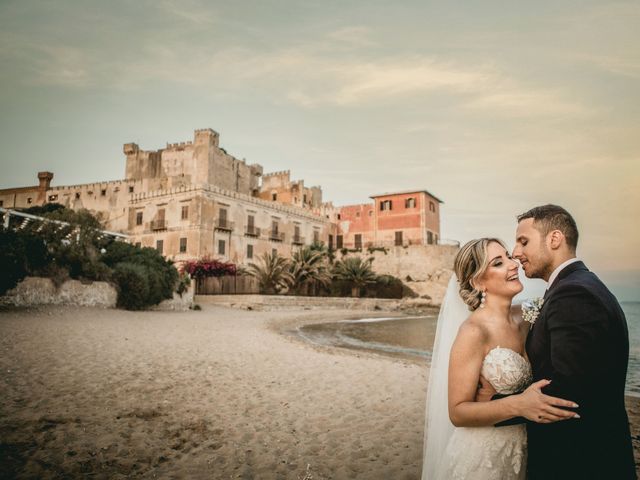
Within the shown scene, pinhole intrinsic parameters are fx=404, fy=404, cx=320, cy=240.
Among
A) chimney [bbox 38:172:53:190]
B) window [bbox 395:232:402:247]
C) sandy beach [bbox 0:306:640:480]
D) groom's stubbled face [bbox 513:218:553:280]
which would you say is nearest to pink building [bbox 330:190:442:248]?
window [bbox 395:232:402:247]

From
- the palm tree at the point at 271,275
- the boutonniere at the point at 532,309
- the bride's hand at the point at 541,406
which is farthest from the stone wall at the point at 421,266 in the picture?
the bride's hand at the point at 541,406

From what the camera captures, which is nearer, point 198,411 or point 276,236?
point 198,411

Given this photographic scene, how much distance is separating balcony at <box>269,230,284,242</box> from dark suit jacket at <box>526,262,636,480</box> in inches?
1398

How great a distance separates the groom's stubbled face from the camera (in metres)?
1.96

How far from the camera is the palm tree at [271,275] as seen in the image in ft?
91.1

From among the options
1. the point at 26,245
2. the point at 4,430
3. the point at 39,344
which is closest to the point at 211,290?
the point at 26,245

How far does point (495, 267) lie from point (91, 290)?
654 inches

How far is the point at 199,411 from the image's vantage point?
502cm

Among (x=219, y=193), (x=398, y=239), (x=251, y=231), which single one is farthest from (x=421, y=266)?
(x=219, y=193)

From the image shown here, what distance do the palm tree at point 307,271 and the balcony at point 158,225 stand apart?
37.1 ft

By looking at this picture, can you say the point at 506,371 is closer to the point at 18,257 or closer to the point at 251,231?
the point at 18,257

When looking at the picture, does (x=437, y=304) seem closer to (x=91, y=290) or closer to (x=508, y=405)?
(x=91, y=290)

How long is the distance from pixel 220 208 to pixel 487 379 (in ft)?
107

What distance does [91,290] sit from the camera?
15.5 m
